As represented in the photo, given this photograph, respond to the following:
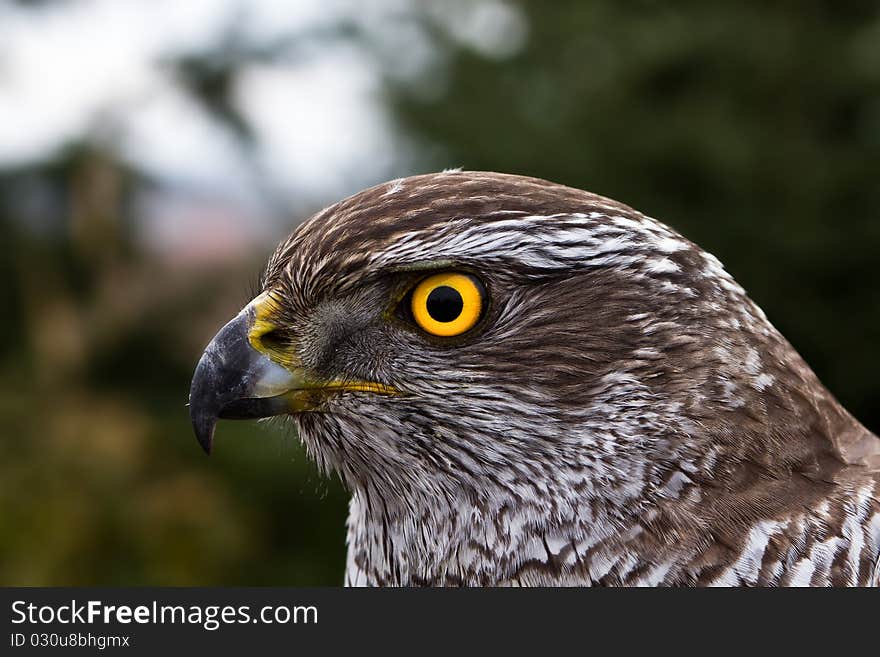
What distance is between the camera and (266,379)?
90.5 inches

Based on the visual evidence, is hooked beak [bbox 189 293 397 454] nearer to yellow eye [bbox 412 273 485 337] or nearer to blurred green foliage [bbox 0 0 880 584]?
yellow eye [bbox 412 273 485 337]

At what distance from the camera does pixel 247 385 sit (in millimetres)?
2293

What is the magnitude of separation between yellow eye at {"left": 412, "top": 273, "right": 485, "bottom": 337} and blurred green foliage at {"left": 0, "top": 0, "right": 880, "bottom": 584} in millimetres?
4799

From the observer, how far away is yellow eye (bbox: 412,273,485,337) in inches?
87.8

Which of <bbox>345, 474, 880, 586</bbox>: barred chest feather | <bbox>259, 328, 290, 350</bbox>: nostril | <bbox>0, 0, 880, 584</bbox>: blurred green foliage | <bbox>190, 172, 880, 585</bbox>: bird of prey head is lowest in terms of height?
<bbox>345, 474, 880, 586</bbox>: barred chest feather

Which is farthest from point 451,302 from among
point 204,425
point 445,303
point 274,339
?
point 204,425

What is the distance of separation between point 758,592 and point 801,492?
10.7 inches

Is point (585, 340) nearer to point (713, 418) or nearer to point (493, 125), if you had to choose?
point (713, 418)

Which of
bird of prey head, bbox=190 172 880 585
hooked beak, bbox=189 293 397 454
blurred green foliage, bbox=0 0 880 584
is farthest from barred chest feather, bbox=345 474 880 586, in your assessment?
blurred green foliage, bbox=0 0 880 584

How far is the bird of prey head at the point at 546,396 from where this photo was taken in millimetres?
2113

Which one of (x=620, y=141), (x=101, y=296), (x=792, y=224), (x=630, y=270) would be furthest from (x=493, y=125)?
(x=630, y=270)

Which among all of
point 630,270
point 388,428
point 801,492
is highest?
point 630,270

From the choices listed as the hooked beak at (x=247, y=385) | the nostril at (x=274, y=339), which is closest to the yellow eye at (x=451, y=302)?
the hooked beak at (x=247, y=385)

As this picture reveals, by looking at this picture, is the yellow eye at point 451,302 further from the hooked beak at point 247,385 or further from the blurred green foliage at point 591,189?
the blurred green foliage at point 591,189
